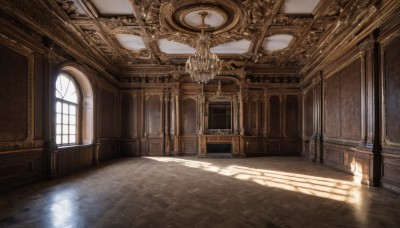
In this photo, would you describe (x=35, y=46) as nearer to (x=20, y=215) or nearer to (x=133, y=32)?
(x=133, y=32)

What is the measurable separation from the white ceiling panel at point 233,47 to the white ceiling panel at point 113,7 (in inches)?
131

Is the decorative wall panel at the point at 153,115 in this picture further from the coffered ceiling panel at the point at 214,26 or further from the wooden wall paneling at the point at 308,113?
the wooden wall paneling at the point at 308,113

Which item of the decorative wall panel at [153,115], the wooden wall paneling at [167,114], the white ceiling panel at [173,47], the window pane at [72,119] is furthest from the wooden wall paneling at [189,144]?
the window pane at [72,119]

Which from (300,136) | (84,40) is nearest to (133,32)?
(84,40)

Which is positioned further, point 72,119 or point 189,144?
point 189,144

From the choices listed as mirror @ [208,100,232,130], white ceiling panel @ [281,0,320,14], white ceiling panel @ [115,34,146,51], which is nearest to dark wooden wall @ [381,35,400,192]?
white ceiling panel @ [281,0,320,14]

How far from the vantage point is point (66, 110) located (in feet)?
21.6

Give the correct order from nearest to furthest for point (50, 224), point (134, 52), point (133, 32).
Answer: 1. point (50, 224)
2. point (133, 32)
3. point (134, 52)

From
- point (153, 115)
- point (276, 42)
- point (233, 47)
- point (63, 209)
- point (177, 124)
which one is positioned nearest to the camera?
point (63, 209)

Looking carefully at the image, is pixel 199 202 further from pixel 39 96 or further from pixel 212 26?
pixel 212 26

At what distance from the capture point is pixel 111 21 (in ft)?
18.3

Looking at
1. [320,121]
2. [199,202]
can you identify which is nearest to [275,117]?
[320,121]

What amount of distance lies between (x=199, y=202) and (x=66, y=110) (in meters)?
5.17

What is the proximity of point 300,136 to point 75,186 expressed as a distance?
859cm
